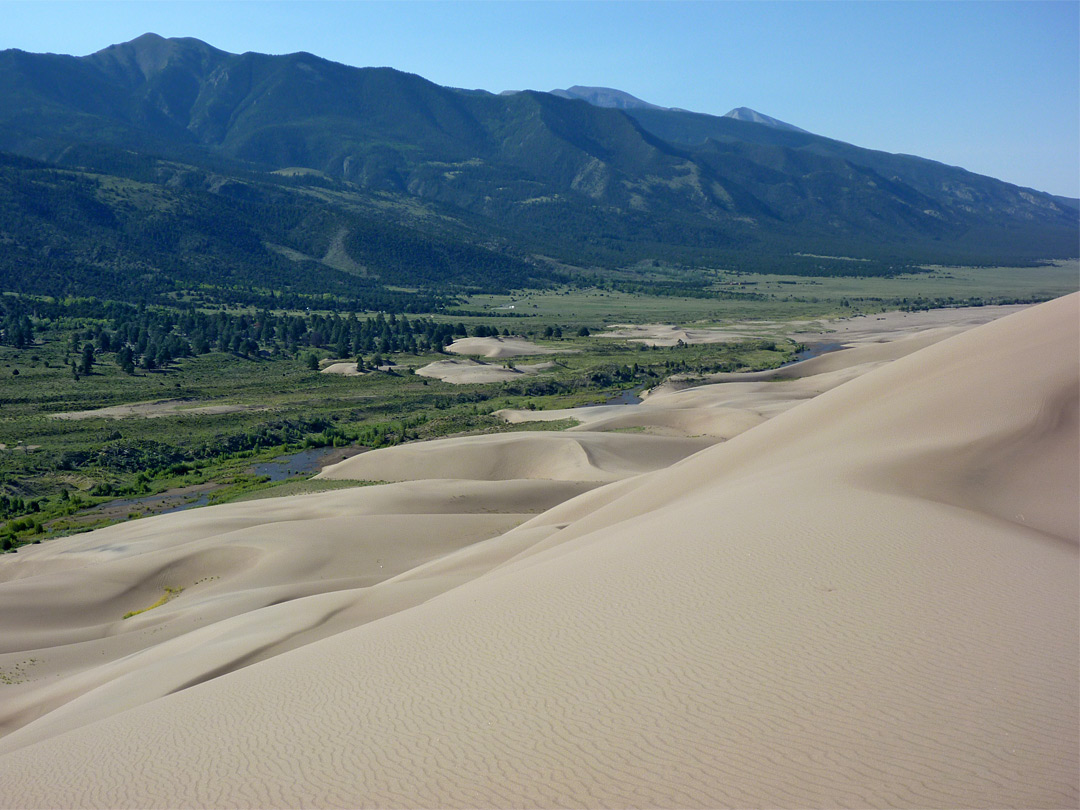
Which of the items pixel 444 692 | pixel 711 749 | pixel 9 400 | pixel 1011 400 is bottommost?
pixel 9 400

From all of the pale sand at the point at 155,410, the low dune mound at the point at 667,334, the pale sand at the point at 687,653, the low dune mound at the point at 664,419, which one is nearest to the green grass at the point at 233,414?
the pale sand at the point at 155,410

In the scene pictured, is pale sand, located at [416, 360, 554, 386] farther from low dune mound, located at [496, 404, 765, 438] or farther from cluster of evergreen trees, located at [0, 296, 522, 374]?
low dune mound, located at [496, 404, 765, 438]

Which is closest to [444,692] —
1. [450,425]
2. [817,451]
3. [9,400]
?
[817,451]

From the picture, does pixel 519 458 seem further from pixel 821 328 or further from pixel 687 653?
pixel 821 328

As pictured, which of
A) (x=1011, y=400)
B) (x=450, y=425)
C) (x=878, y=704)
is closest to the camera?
(x=878, y=704)

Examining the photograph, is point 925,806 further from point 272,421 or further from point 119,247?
point 119,247

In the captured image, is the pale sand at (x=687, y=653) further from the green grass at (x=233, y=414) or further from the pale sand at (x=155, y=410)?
the pale sand at (x=155, y=410)

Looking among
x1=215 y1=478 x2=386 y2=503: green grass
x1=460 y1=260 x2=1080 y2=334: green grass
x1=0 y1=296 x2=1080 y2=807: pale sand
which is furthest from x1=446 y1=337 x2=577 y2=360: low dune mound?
x1=0 y1=296 x2=1080 y2=807: pale sand
